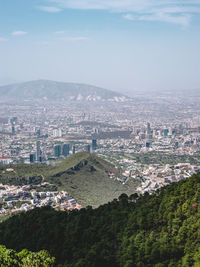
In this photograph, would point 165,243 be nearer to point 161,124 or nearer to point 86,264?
point 86,264

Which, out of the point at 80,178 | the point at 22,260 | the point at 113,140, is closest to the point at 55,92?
the point at 113,140

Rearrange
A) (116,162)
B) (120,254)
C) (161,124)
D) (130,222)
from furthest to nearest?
(161,124), (116,162), (130,222), (120,254)

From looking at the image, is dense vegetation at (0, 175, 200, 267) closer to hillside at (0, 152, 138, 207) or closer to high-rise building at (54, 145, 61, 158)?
hillside at (0, 152, 138, 207)

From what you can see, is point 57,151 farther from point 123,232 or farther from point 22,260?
point 22,260

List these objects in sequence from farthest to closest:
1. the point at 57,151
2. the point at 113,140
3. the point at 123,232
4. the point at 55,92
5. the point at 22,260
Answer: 1. the point at 55,92
2. the point at 113,140
3. the point at 57,151
4. the point at 123,232
5. the point at 22,260

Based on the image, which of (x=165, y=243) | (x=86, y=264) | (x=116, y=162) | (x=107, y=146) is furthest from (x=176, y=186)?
(x=107, y=146)

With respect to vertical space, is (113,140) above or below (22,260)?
below

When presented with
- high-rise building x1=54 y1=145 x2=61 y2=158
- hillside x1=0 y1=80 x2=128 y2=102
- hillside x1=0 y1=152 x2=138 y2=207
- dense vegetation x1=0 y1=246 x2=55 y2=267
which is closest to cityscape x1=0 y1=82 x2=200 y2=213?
high-rise building x1=54 y1=145 x2=61 y2=158
